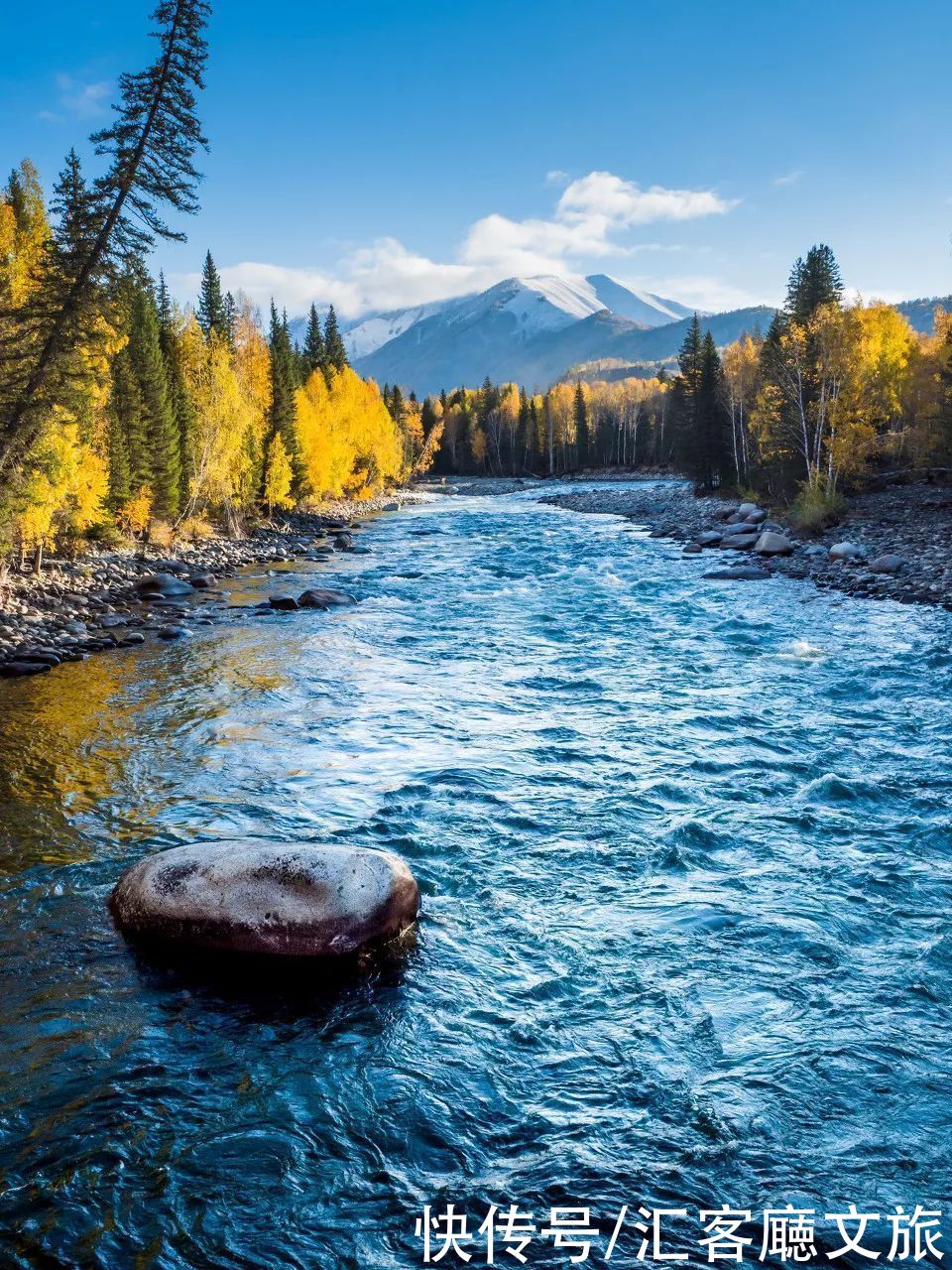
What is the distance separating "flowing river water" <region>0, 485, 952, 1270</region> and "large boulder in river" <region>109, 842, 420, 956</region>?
1.02ft

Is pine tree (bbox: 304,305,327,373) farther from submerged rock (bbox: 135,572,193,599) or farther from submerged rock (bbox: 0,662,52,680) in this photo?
submerged rock (bbox: 0,662,52,680)

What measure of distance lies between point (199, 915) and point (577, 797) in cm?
517

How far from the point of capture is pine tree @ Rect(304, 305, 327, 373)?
76.3m

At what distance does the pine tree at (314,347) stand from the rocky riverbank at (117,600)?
137ft

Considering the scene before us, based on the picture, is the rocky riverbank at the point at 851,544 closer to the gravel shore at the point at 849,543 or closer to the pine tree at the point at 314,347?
the gravel shore at the point at 849,543

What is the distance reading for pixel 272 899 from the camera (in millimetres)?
6730

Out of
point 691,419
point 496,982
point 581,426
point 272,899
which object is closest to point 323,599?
point 272,899

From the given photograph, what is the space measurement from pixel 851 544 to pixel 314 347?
212ft

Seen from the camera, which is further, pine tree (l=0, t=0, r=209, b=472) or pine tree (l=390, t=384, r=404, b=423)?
pine tree (l=390, t=384, r=404, b=423)

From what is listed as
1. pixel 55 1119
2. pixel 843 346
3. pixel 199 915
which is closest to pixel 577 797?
pixel 199 915

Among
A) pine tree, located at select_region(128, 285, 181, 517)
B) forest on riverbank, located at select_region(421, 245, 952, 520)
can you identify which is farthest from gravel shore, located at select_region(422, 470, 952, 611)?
pine tree, located at select_region(128, 285, 181, 517)

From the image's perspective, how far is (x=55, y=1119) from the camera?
5.10m

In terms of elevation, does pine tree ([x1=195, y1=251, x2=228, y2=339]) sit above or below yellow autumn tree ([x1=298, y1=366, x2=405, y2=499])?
above

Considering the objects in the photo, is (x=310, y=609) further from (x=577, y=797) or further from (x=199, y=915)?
(x=199, y=915)
